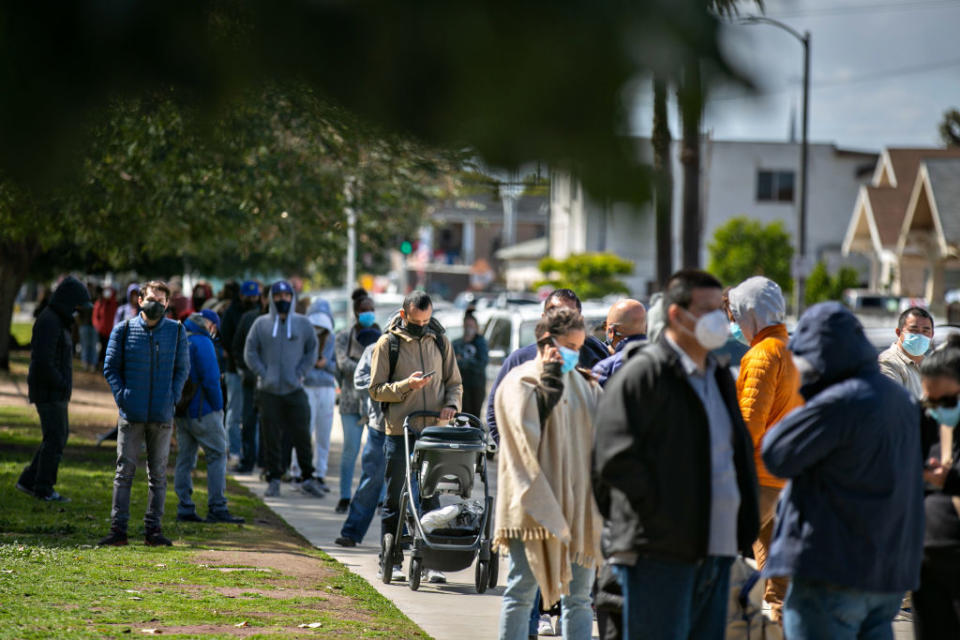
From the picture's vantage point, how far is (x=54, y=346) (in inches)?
429

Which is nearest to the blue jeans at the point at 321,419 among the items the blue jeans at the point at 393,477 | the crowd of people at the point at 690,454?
the crowd of people at the point at 690,454

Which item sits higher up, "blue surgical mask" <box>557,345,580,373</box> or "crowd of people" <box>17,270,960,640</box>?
"blue surgical mask" <box>557,345,580,373</box>

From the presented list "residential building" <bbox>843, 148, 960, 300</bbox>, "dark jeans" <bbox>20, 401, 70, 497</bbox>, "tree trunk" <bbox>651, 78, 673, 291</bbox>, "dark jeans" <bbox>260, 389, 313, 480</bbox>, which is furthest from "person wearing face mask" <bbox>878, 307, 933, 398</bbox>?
"residential building" <bbox>843, 148, 960, 300</bbox>

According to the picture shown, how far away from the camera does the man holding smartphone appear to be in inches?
350

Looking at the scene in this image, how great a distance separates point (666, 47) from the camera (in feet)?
6.24

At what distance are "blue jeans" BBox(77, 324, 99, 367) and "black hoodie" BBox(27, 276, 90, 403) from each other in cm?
1862

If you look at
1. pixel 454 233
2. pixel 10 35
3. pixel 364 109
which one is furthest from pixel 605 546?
pixel 454 233

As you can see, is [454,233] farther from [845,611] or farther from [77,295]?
[845,611]

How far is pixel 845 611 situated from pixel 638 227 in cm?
293

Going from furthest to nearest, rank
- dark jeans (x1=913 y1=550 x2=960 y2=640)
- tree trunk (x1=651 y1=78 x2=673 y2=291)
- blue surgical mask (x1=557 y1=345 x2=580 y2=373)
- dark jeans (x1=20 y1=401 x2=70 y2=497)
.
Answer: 1. dark jeans (x1=20 y1=401 x2=70 y2=497)
2. blue surgical mask (x1=557 y1=345 x2=580 y2=373)
3. dark jeans (x1=913 y1=550 x2=960 y2=640)
4. tree trunk (x1=651 y1=78 x2=673 y2=291)

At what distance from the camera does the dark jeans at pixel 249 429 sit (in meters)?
14.1

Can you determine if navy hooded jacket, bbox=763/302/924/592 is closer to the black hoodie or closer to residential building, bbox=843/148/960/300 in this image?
the black hoodie

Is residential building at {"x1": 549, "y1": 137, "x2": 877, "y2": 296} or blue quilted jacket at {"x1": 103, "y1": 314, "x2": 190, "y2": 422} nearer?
blue quilted jacket at {"x1": 103, "y1": 314, "x2": 190, "y2": 422}

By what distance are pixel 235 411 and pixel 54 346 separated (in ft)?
12.9
